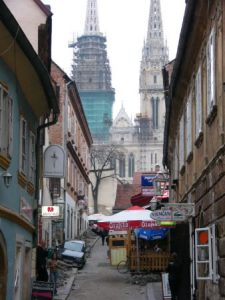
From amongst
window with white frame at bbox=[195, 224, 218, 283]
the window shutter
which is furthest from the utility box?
window with white frame at bbox=[195, 224, 218, 283]

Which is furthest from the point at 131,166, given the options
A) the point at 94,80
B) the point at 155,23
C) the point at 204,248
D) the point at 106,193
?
the point at 204,248

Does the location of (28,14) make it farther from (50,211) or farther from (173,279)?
(173,279)

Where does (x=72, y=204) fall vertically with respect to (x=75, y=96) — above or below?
below

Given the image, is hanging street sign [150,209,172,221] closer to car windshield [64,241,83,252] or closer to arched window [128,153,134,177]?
car windshield [64,241,83,252]

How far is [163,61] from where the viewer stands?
170 m

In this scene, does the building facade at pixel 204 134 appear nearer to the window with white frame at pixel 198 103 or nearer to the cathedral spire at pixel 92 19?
the window with white frame at pixel 198 103

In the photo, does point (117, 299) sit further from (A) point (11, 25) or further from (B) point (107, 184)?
(B) point (107, 184)

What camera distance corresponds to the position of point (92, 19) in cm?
17212

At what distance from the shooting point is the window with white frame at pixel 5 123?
38.7 feet

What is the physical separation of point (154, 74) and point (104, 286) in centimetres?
14444

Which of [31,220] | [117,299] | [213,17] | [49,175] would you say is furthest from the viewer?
[117,299]

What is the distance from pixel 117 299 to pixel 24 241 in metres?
5.59

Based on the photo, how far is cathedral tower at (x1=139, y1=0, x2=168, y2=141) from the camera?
6211 inches

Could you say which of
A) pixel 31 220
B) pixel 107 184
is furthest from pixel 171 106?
pixel 107 184
